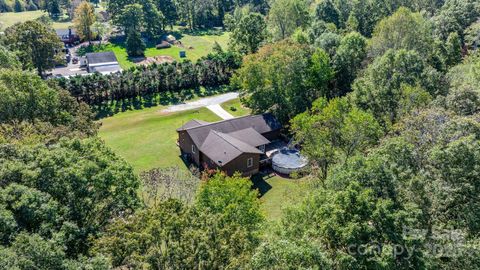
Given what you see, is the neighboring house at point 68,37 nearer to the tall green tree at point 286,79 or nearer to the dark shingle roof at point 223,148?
the tall green tree at point 286,79

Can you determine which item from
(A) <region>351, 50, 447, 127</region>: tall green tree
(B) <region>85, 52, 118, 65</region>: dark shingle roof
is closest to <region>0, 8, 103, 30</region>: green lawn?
(B) <region>85, 52, 118, 65</region>: dark shingle roof

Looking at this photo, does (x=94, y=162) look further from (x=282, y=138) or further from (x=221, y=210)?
(x=282, y=138)

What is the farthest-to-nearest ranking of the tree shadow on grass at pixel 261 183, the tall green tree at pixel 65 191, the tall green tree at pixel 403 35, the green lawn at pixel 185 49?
the green lawn at pixel 185 49, the tall green tree at pixel 403 35, the tree shadow on grass at pixel 261 183, the tall green tree at pixel 65 191

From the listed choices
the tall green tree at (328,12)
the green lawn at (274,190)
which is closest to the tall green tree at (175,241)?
the green lawn at (274,190)

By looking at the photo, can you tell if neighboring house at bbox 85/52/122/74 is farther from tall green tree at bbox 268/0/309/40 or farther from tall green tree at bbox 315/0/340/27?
tall green tree at bbox 315/0/340/27

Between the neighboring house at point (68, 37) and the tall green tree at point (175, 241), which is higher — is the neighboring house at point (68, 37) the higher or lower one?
the lower one

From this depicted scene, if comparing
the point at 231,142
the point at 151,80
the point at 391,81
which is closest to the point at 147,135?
the point at 231,142
